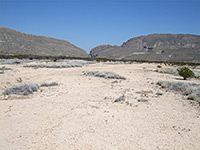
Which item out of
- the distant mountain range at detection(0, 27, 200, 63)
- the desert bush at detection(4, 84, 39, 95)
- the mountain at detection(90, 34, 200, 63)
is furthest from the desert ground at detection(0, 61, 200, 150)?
the mountain at detection(90, 34, 200, 63)

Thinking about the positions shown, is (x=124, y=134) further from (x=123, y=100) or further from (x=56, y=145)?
(x=123, y=100)

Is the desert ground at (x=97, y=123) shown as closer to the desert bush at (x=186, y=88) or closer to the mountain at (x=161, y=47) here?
the desert bush at (x=186, y=88)

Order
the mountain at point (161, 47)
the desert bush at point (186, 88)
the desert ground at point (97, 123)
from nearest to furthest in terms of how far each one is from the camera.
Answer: the desert ground at point (97, 123) → the desert bush at point (186, 88) → the mountain at point (161, 47)

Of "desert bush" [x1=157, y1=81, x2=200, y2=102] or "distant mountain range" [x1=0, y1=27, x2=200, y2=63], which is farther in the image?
"distant mountain range" [x1=0, y1=27, x2=200, y2=63]

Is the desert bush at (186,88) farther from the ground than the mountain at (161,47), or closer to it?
closer to it

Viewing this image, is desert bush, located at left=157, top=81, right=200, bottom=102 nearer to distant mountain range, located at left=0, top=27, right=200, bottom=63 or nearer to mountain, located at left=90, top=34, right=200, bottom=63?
distant mountain range, located at left=0, top=27, right=200, bottom=63

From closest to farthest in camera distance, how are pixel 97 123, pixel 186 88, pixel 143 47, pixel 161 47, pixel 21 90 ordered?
pixel 97 123 → pixel 21 90 → pixel 186 88 → pixel 161 47 → pixel 143 47

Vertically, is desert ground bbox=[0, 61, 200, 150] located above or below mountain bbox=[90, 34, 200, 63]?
below

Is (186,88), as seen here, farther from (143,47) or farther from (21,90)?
(143,47)

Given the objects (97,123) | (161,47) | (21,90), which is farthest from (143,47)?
(97,123)

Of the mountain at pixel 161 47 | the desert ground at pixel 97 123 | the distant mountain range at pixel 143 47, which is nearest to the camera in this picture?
the desert ground at pixel 97 123

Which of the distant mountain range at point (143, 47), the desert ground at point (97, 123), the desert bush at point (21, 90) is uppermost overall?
the distant mountain range at point (143, 47)

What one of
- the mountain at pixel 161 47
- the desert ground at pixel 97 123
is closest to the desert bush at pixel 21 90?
the desert ground at pixel 97 123

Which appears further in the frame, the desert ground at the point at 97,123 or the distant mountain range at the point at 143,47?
the distant mountain range at the point at 143,47
